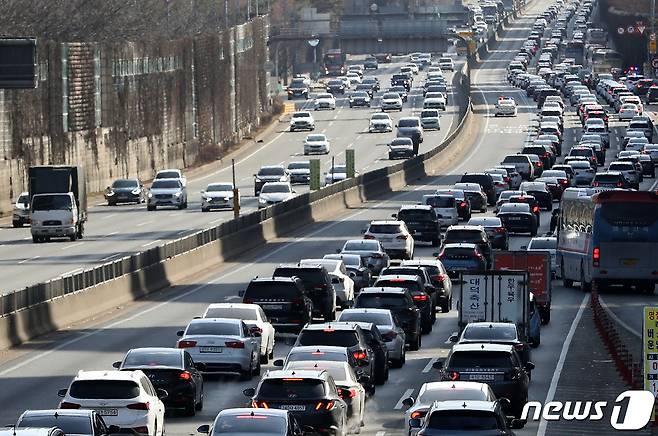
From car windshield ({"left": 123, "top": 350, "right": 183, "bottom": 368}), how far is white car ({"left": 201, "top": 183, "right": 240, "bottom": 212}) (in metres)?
54.8

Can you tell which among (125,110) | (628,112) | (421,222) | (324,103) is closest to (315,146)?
(125,110)

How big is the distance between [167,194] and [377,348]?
51891 mm

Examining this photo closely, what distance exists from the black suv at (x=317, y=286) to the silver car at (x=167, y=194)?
40.3m

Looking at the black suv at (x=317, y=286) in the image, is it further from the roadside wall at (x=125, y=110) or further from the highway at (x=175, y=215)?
the roadside wall at (x=125, y=110)

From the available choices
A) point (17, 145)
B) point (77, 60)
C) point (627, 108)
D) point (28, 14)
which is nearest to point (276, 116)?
point (627, 108)

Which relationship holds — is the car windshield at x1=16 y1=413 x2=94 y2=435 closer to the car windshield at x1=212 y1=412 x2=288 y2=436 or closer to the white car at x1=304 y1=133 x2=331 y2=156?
the car windshield at x1=212 y1=412 x2=288 y2=436

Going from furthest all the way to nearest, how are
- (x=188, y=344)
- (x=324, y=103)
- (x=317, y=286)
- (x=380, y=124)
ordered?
(x=324, y=103)
(x=380, y=124)
(x=317, y=286)
(x=188, y=344)

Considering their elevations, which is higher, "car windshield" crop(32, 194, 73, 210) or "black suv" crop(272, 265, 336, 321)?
"black suv" crop(272, 265, 336, 321)

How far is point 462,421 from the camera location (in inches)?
980

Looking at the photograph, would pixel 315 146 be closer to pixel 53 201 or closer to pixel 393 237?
pixel 53 201

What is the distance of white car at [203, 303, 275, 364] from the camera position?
39.0 m

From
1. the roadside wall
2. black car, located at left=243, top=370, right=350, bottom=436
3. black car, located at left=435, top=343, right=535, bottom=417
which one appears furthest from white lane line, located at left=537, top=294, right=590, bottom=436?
the roadside wall

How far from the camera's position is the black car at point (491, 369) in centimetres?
3162

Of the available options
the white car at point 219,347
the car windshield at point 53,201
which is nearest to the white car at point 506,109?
the car windshield at point 53,201
